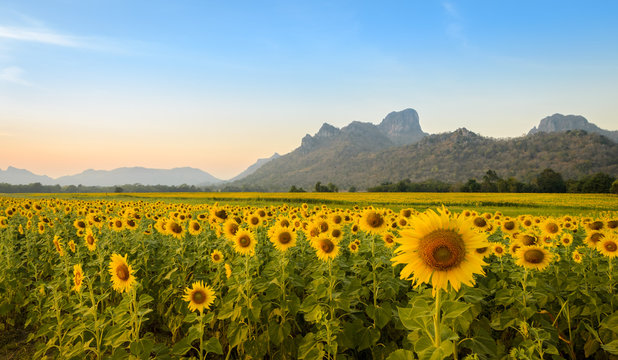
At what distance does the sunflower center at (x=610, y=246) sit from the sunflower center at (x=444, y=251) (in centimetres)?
448

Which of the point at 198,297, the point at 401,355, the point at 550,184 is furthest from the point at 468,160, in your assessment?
the point at 401,355

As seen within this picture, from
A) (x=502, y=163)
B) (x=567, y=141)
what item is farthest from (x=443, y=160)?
(x=567, y=141)

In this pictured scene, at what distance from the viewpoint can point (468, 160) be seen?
449ft

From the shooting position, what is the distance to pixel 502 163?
12938 centimetres

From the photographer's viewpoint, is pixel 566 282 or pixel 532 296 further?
pixel 566 282

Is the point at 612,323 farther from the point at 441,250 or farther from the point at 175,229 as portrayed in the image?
the point at 175,229

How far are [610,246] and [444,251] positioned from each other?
15.2 ft

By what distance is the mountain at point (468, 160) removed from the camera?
113875mm

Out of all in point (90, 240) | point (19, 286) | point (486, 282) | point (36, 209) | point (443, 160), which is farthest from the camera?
point (443, 160)

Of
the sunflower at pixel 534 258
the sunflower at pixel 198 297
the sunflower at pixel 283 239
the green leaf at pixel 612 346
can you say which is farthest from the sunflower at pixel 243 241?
the green leaf at pixel 612 346

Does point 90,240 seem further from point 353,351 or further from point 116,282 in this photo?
point 353,351

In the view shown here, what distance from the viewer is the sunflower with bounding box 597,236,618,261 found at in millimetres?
4930

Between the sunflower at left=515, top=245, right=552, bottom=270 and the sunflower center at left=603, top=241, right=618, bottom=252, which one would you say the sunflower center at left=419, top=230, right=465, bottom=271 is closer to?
the sunflower at left=515, top=245, right=552, bottom=270

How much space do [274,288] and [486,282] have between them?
11.1ft
